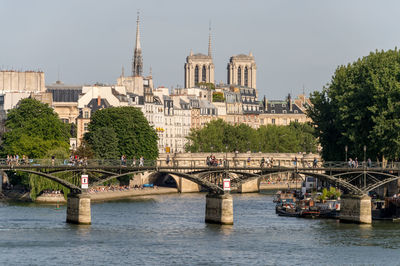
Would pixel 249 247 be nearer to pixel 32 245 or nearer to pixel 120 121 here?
pixel 32 245

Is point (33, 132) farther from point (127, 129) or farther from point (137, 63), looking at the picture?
point (137, 63)

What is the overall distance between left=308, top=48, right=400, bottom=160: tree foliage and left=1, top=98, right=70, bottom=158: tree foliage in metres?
25.9

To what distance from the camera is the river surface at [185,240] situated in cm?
7625

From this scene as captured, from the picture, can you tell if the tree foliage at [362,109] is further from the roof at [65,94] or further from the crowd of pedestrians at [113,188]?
the roof at [65,94]

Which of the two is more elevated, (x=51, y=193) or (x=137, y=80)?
(x=137, y=80)

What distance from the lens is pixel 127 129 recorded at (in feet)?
470

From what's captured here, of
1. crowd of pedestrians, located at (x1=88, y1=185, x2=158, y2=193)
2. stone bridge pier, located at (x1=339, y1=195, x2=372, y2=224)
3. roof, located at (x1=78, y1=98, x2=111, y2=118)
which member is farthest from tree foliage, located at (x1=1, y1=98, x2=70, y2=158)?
stone bridge pier, located at (x1=339, y1=195, x2=372, y2=224)

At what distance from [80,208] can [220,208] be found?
10077 millimetres

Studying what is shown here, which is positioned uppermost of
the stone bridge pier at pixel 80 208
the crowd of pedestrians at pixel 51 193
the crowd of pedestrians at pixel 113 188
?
the crowd of pedestrians at pixel 113 188

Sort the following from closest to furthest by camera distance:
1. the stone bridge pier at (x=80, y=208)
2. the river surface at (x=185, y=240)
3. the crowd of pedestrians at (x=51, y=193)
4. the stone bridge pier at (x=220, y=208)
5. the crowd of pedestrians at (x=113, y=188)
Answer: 1. the river surface at (x=185, y=240)
2. the stone bridge pier at (x=80, y=208)
3. the stone bridge pier at (x=220, y=208)
4. the crowd of pedestrians at (x=51, y=193)
5. the crowd of pedestrians at (x=113, y=188)

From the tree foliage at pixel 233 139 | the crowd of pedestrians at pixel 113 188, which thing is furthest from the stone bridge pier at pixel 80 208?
the tree foliage at pixel 233 139

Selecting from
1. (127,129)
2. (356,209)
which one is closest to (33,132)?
(127,129)

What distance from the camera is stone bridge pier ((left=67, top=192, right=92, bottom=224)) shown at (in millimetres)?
91312

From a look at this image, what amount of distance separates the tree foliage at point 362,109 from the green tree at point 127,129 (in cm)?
2803
